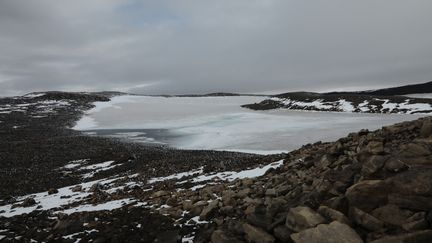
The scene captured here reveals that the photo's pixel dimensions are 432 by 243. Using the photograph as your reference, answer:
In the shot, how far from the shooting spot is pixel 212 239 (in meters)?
7.86

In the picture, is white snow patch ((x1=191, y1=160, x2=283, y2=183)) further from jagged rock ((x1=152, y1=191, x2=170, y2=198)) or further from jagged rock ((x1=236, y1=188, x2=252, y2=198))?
jagged rock ((x1=236, y1=188, x2=252, y2=198))

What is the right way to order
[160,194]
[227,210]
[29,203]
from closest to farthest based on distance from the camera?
[227,210], [160,194], [29,203]

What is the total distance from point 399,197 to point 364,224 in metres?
0.68

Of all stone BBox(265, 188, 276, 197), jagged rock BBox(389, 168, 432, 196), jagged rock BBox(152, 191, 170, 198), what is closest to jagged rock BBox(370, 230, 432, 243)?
jagged rock BBox(389, 168, 432, 196)

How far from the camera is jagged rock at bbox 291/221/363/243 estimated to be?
20.4 feet

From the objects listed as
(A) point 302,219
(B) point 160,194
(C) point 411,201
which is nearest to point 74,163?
(B) point 160,194

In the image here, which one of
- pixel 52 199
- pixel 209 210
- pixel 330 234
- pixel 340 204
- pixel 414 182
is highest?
pixel 414 182

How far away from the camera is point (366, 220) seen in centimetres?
646

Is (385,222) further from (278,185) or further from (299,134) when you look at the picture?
(299,134)

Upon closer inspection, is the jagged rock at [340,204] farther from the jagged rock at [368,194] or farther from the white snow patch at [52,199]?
the white snow patch at [52,199]

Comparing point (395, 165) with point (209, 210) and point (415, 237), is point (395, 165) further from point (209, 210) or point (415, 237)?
point (209, 210)

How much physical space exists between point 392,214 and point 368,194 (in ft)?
1.81

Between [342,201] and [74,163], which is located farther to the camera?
[74,163]

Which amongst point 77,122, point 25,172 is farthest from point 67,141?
point 77,122
